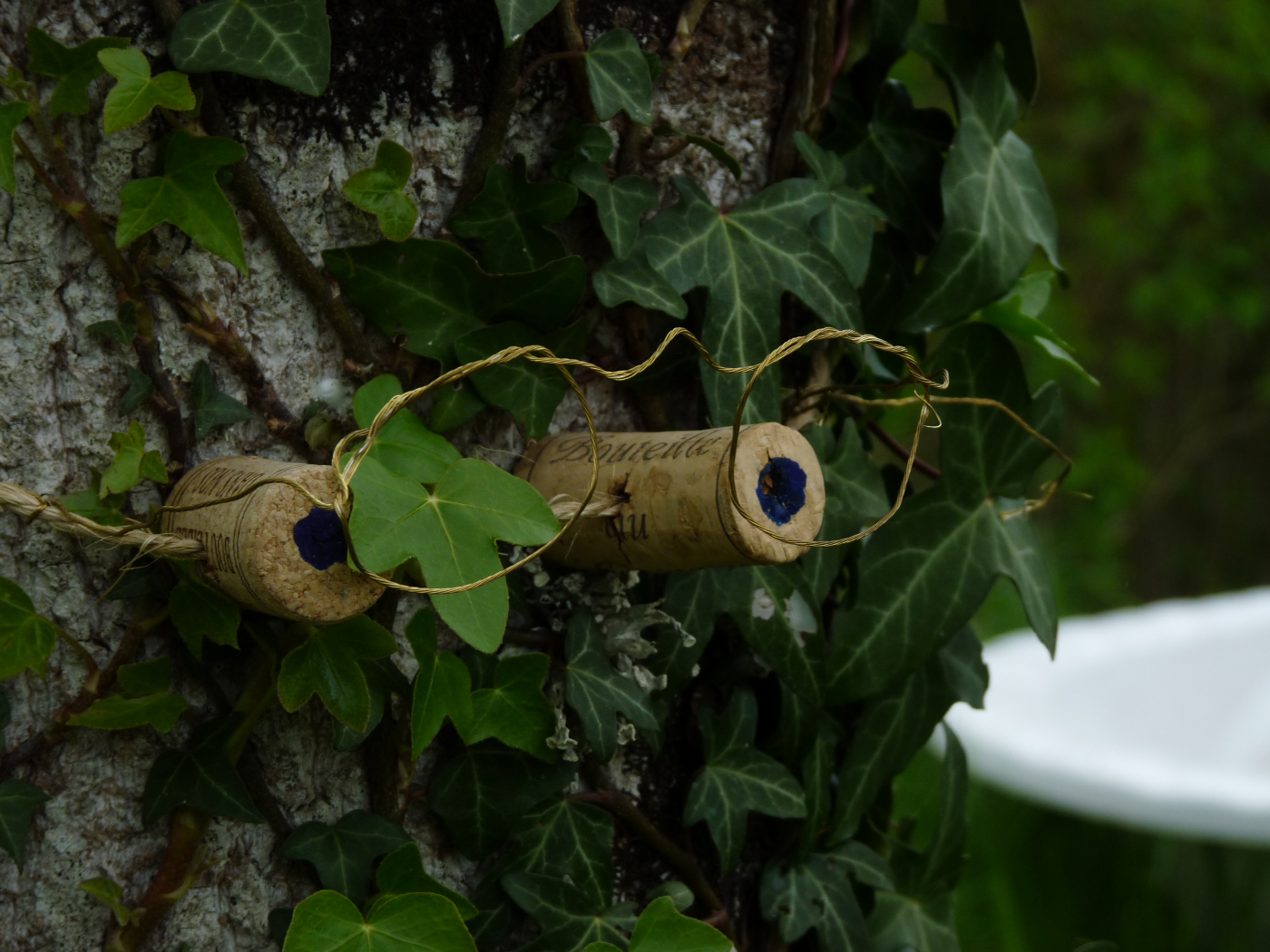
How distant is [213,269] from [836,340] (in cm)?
38

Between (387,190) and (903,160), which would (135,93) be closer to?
(387,190)

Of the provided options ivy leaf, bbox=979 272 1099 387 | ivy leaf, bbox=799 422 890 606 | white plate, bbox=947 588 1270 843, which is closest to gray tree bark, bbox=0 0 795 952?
ivy leaf, bbox=799 422 890 606

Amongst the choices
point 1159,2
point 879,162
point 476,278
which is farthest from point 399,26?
point 1159,2

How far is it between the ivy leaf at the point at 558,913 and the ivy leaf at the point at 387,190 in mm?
363

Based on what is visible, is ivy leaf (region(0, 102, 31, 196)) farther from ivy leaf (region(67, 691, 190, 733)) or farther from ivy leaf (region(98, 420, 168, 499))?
ivy leaf (region(67, 691, 190, 733))

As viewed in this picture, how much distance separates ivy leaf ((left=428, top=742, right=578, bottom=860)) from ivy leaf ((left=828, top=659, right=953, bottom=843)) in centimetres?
24

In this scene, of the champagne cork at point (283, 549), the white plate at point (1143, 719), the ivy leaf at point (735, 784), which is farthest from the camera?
the white plate at point (1143, 719)

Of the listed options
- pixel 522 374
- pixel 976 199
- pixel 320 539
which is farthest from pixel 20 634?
pixel 976 199

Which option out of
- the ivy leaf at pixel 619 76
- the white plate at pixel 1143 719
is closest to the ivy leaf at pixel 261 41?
the ivy leaf at pixel 619 76

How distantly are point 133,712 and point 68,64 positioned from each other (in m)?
0.31

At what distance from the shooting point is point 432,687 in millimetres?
563

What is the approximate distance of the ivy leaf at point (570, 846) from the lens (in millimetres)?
627

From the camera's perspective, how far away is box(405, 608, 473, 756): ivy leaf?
21.8 inches

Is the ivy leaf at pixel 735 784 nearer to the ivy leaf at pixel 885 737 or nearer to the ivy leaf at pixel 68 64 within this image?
the ivy leaf at pixel 885 737
